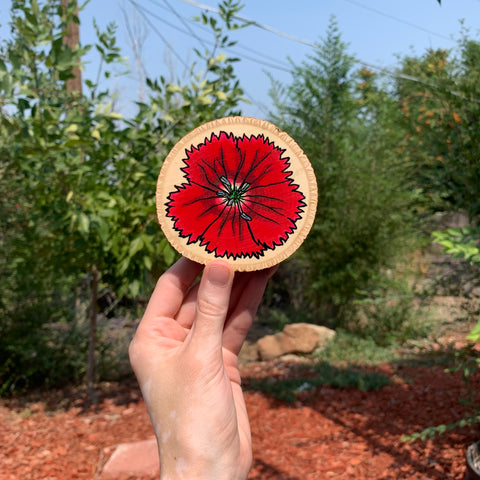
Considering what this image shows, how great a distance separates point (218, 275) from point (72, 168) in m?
2.21

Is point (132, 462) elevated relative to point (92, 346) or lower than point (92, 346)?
lower

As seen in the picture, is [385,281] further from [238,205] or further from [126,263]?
[238,205]

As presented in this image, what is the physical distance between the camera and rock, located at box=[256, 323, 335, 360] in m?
6.16

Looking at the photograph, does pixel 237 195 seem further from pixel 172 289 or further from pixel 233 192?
pixel 172 289

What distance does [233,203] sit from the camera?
4.21ft

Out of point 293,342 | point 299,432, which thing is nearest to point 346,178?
point 293,342

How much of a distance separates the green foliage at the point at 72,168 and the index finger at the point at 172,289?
1.49m

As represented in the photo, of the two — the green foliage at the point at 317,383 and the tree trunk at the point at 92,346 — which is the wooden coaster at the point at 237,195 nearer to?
the tree trunk at the point at 92,346

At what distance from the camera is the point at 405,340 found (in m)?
6.49

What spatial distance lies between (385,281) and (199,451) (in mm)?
6114

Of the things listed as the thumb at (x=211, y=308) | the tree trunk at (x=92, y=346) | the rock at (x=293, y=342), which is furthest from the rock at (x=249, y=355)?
the thumb at (x=211, y=308)

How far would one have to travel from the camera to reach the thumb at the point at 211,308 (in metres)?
1.10

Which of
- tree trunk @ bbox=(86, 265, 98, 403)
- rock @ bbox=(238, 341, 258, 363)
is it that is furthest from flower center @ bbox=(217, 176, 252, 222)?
rock @ bbox=(238, 341, 258, 363)

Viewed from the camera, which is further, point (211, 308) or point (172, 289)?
point (172, 289)
